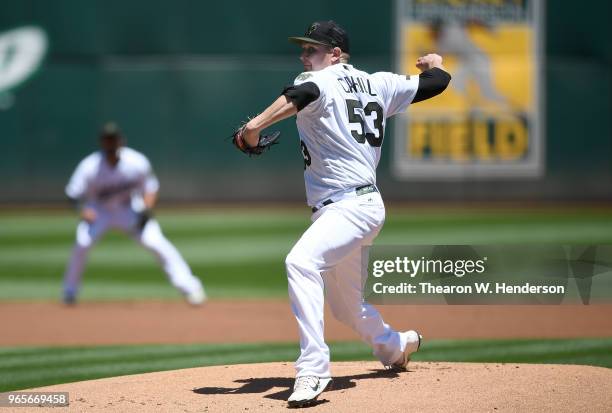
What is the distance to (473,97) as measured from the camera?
16406 mm

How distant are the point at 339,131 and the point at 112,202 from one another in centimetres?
576

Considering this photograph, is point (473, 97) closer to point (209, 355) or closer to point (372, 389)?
point (209, 355)

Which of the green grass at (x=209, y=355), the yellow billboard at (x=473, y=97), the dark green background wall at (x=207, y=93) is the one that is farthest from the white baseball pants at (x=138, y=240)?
the yellow billboard at (x=473, y=97)

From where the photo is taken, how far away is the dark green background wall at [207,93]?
1633cm

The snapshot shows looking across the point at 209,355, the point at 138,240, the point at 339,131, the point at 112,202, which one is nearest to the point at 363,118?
the point at 339,131

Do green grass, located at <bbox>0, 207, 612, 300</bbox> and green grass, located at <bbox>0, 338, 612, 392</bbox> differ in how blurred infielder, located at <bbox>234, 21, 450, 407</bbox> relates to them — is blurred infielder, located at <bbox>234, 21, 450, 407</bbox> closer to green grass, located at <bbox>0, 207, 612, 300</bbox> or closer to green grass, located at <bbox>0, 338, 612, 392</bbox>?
green grass, located at <bbox>0, 338, 612, 392</bbox>

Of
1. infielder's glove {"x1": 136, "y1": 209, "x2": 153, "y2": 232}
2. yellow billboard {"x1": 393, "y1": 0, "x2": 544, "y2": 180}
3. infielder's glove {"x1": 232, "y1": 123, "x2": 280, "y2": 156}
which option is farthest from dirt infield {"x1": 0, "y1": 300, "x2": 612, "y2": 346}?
yellow billboard {"x1": 393, "y1": 0, "x2": 544, "y2": 180}

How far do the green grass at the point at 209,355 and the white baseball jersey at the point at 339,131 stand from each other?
2.19 metres

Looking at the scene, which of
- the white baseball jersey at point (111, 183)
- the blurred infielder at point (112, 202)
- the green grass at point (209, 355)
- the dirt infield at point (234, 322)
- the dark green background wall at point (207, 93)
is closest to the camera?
the green grass at point (209, 355)

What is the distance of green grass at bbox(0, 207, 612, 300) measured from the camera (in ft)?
39.0

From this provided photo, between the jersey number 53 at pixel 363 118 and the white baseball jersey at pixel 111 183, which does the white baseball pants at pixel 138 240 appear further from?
the jersey number 53 at pixel 363 118

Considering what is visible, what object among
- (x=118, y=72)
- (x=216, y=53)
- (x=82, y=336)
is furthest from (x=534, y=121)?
(x=82, y=336)

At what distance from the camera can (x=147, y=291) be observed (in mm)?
11508

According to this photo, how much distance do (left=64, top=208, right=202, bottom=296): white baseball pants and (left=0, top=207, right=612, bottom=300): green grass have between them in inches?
32.6
